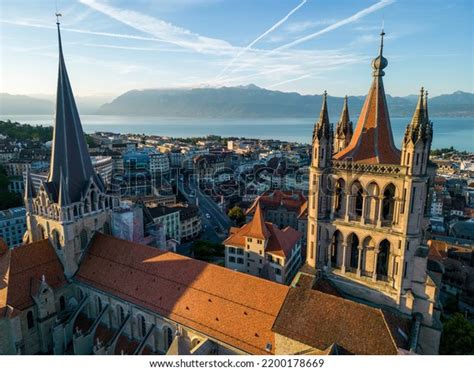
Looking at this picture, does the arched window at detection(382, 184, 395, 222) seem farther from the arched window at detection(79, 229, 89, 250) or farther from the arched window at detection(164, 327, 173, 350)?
the arched window at detection(79, 229, 89, 250)

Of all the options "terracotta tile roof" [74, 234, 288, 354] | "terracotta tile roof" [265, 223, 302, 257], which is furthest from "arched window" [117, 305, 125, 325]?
"terracotta tile roof" [265, 223, 302, 257]

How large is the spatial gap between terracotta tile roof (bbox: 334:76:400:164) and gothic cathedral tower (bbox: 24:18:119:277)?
18866 mm

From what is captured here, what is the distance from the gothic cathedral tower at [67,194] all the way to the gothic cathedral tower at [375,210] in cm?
1685

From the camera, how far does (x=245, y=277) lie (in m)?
19.1

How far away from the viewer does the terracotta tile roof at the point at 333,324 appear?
13734 mm

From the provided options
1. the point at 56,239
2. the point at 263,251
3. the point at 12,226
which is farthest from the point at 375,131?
the point at 12,226

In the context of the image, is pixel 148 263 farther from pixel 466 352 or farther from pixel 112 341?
pixel 466 352

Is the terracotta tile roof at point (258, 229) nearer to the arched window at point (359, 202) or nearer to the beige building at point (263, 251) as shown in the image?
the beige building at point (263, 251)

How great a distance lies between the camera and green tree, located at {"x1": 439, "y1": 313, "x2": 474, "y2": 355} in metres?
23.2

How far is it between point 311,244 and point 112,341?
14.0 m

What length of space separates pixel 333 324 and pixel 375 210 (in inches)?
217

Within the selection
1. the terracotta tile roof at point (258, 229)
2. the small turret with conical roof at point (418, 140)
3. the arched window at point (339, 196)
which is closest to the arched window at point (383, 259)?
the arched window at point (339, 196)

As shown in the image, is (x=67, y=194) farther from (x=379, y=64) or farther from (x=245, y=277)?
(x=379, y=64)

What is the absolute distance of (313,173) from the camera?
16.6 metres
